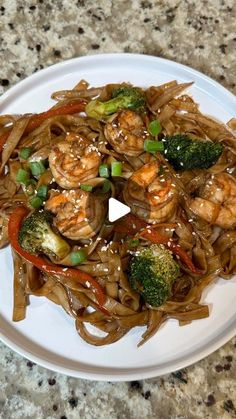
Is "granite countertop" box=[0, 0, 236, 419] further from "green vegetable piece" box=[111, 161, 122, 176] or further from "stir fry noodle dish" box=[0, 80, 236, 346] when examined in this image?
"green vegetable piece" box=[111, 161, 122, 176]

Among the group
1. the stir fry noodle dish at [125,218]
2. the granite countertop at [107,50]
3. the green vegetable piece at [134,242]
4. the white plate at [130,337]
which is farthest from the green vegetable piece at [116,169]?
the granite countertop at [107,50]

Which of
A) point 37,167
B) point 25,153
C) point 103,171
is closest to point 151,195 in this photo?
point 103,171

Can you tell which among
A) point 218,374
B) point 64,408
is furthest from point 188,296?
point 64,408

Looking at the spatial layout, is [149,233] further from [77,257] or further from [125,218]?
[77,257]

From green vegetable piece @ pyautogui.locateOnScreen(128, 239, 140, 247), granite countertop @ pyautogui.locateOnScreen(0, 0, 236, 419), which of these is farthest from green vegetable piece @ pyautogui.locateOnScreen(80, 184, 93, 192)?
granite countertop @ pyautogui.locateOnScreen(0, 0, 236, 419)

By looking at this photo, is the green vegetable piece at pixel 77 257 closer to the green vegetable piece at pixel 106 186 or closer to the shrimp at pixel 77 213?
the shrimp at pixel 77 213

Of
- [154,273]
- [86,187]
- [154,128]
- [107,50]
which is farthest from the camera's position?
[107,50]
